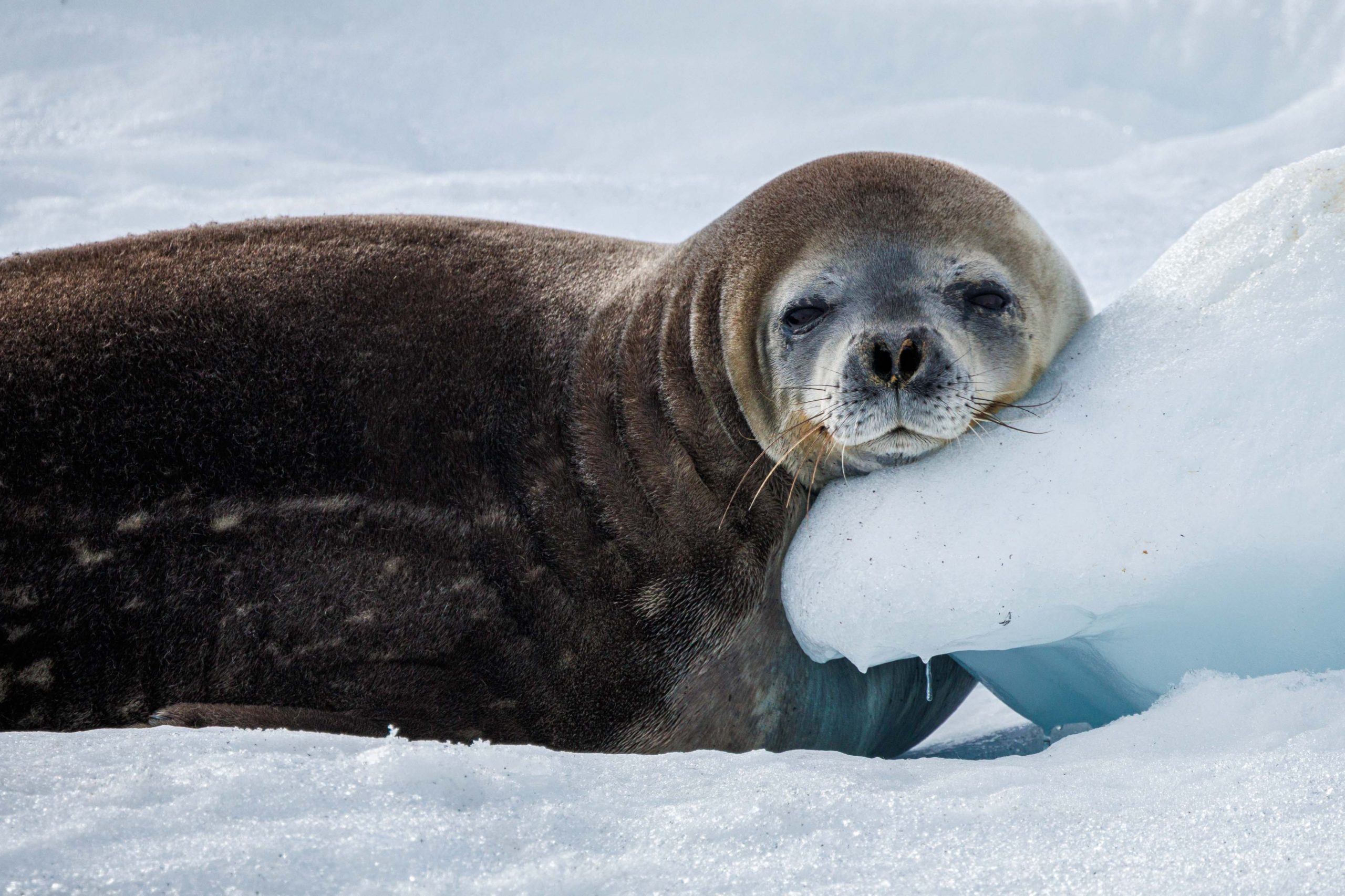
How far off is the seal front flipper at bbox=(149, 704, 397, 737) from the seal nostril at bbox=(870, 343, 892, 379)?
1.53 metres

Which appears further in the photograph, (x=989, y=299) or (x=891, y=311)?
(x=989, y=299)

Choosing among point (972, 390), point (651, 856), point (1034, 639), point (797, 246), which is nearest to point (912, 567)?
point (1034, 639)

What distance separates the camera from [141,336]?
10.5 feet

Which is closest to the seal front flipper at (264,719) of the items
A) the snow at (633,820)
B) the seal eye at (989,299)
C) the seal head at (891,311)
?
the snow at (633,820)

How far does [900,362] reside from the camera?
297 cm

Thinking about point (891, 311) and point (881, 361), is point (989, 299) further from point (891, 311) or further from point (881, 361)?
point (881, 361)

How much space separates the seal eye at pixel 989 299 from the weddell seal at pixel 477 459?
0.06 ft

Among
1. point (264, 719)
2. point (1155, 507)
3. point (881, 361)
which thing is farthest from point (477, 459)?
point (1155, 507)

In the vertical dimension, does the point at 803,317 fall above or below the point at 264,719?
above

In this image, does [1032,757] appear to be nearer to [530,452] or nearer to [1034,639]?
[1034,639]

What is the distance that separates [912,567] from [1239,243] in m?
1.12

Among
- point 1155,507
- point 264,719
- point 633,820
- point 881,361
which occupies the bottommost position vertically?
point 264,719

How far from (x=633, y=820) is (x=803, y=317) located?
1.79 m

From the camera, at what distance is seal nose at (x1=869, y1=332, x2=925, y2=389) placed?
9.75 feet
